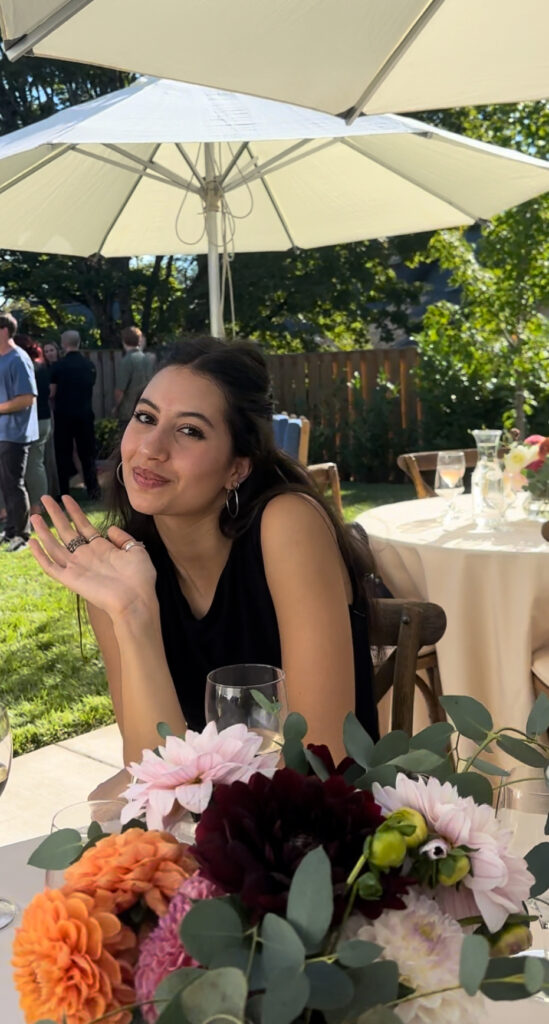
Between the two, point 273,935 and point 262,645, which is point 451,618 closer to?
point 262,645

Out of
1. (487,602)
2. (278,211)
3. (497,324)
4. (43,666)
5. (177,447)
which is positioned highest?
(278,211)

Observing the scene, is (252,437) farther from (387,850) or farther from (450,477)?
(450,477)

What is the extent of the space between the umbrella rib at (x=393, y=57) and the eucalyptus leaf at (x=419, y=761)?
2717 mm

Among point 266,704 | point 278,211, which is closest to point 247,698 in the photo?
A: point 266,704

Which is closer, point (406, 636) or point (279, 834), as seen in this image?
point (279, 834)

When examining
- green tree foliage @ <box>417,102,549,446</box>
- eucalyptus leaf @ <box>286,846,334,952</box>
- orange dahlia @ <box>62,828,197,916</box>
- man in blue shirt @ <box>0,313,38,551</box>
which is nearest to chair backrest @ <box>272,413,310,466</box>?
man in blue shirt @ <box>0,313,38,551</box>

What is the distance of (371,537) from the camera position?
12.6 ft

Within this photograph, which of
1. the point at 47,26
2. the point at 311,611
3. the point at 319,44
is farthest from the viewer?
the point at 319,44

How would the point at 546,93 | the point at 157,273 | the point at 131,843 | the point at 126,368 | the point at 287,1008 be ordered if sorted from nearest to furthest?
1. the point at 287,1008
2. the point at 131,843
3. the point at 546,93
4. the point at 126,368
5. the point at 157,273

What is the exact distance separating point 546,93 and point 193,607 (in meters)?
2.15

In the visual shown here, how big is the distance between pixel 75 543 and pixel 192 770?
3.90 ft

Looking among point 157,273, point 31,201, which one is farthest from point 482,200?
point 157,273

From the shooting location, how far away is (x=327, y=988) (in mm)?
608

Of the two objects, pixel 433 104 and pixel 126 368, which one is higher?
pixel 433 104
